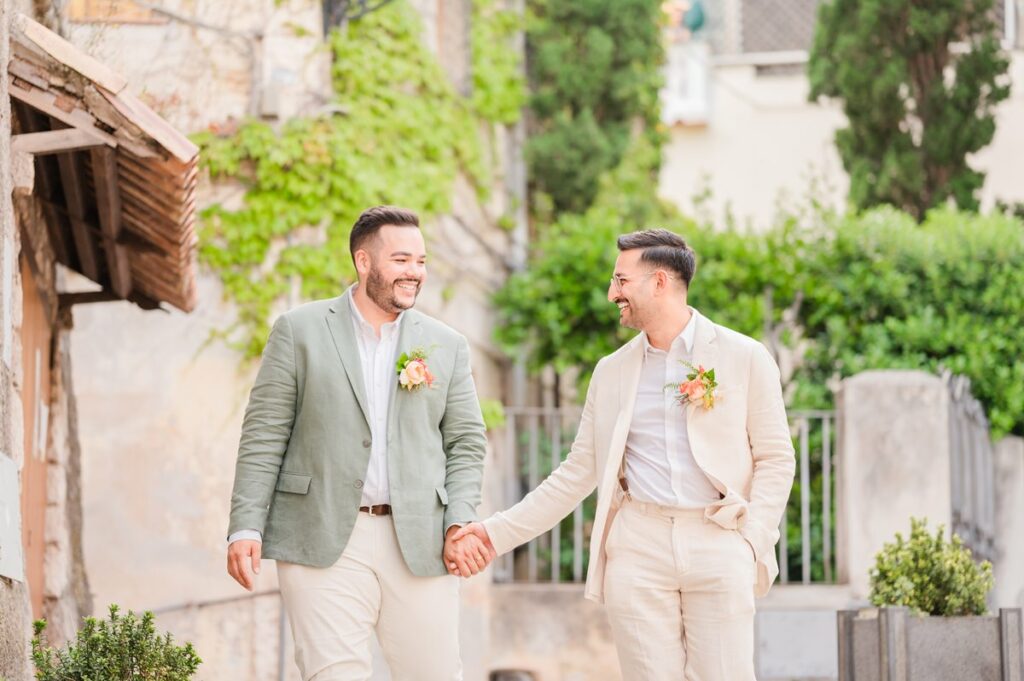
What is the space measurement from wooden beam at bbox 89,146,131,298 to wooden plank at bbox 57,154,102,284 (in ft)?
0.27

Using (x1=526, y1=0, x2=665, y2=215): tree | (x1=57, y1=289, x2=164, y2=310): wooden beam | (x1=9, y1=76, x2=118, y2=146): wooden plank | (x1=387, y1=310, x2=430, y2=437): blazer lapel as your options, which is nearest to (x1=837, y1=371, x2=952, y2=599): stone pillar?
(x1=57, y1=289, x2=164, y2=310): wooden beam

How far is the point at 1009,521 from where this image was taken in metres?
11.2

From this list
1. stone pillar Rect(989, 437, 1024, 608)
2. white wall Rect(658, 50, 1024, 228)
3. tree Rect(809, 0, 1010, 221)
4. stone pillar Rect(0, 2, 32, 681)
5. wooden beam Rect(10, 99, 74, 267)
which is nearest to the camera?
stone pillar Rect(0, 2, 32, 681)

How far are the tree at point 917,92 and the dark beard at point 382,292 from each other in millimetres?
10810

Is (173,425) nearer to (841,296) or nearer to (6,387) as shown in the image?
(6,387)

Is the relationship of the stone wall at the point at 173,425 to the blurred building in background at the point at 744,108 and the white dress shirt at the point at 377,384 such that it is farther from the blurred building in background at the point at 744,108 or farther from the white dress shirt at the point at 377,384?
the blurred building in background at the point at 744,108

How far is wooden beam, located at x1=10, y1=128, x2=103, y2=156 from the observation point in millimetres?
6000

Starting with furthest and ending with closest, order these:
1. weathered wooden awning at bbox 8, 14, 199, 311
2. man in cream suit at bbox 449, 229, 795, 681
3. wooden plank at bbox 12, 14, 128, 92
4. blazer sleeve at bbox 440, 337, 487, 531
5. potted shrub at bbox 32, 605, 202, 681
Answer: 1. weathered wooden awning at bbox 8, 14, 199, 311
2. wooden plank at bbox 12, 14, 128, 92
3. blazer sleeve at bbox 440, 337, 487, 531
4. man in cream suit at bbox 449, 229, 795, 681
5. potted shrub at bbox 32, 605, 202, 681

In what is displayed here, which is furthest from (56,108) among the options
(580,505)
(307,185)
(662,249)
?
(580,505)

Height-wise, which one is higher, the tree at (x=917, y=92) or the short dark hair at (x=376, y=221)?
the tree at (x=917, y=92)

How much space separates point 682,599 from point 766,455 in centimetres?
60

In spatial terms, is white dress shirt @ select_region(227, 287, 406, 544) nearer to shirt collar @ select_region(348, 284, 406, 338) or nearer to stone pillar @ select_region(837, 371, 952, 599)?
shirt collar @ select_region(348, 284, 406, 338)

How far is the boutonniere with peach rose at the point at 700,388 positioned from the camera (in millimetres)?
5258

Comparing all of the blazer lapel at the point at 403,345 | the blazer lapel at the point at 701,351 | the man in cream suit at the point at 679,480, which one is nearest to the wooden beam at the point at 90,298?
the blazer lapel at the point at 403,345
